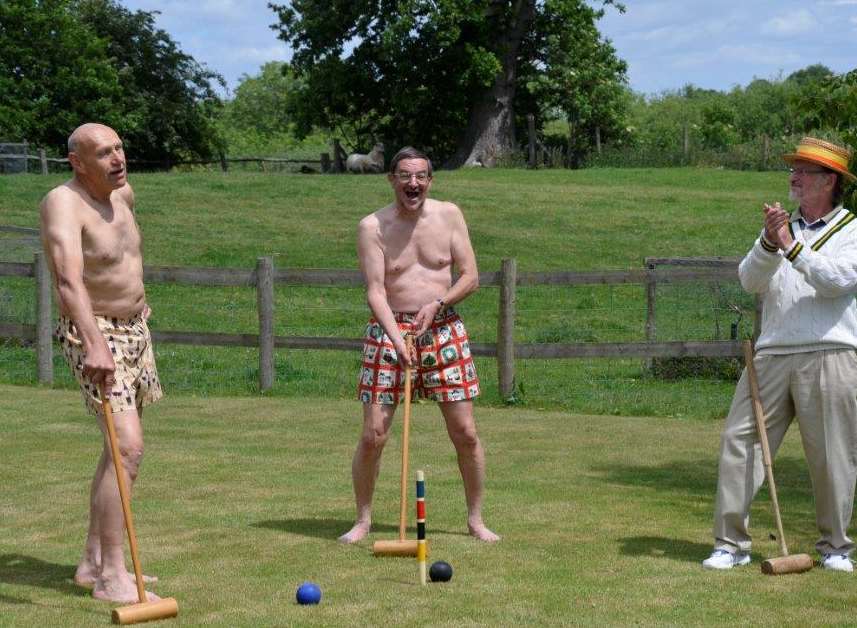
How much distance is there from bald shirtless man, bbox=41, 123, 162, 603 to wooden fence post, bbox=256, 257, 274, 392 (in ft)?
25.0

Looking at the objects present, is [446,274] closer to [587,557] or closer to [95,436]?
[587,557]

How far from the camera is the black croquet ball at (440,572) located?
6.48 meters

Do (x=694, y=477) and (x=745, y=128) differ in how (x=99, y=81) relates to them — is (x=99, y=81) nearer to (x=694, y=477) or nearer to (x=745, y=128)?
(x=745, y=128)

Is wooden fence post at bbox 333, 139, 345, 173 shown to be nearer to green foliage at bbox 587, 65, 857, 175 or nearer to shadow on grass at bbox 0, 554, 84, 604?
green foliage at bbox 587, 65, 857, 175

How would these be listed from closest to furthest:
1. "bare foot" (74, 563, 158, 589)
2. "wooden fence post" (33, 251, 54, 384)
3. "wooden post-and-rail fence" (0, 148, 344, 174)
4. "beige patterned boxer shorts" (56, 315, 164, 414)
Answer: "beige patterned boxer shorts" (56, 315, 164, 414) < "bare foot" (74, 563, 158, 589) < "wooden fence post" (33, 251, 54, 384) < "wooden post-and-rail fence" (0, 148, 344, 174)

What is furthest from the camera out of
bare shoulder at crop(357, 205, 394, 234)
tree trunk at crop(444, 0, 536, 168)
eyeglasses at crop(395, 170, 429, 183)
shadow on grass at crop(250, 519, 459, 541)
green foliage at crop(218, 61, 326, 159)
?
green foliage at crop(218, 61, 326, 159)

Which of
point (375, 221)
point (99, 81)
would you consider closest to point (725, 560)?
point (375, 221)

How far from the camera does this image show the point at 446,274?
7.51 meters

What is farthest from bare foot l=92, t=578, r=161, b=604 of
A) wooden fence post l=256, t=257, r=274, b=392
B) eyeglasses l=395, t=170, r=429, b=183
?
wooden fence post l=256, t=257, r=274, b=392

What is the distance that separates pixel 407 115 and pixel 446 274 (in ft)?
121

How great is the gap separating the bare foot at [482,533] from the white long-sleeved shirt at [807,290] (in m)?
1.72

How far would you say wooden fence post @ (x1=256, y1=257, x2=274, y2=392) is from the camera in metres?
14.2

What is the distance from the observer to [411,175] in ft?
24.1

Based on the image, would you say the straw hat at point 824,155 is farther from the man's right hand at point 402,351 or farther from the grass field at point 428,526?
the man's right hand at point 402,351
